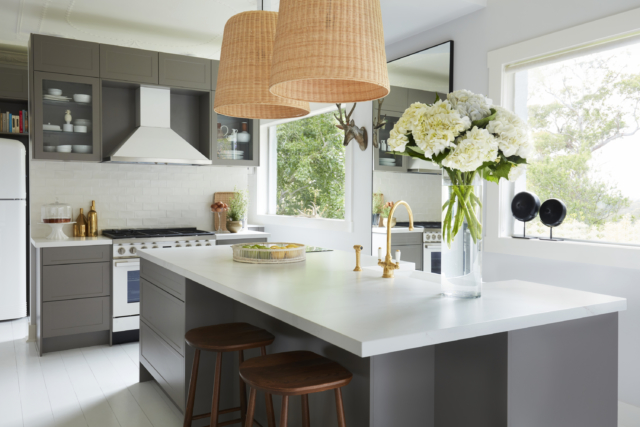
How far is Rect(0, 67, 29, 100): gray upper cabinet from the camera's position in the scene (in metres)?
5.80

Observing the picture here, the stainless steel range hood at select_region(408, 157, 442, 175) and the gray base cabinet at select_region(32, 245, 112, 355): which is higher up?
the stainless steel range hood at select_region(408, 157, 442, 175)

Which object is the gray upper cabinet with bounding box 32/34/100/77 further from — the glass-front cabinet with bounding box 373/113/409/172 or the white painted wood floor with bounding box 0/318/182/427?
the glass-front cabinet with bounding box 373/113/409/172

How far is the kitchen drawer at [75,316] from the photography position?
428 cm

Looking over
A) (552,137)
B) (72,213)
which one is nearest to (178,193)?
(72,213)

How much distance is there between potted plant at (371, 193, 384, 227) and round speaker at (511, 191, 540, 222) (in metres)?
1.40

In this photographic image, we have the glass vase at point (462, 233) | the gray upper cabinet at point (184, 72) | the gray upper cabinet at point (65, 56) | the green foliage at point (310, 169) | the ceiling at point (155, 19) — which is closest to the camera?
the glass vase at point (462, 233)

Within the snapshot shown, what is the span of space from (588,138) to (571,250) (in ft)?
2.33

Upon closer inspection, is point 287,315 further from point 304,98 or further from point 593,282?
point 593,282

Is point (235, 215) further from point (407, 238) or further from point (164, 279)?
point (164, 279)

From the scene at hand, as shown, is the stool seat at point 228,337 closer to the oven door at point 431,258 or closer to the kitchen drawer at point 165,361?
the kitchen drawer at point 165,361

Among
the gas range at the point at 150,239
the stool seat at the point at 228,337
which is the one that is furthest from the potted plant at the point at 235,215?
the stool seat at the point at 228,337

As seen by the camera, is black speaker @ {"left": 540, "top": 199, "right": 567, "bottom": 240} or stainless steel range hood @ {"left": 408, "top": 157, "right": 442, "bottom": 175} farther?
stainless steel range hood @ {"left": 408, "top": 157, "right": 442, "bottom": 175}

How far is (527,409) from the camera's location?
1778 mm

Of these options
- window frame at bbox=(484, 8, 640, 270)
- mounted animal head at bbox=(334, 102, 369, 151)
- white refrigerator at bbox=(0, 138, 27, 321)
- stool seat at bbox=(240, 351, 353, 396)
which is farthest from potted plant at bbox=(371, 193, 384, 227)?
white refrigerator at bbox=(0, 138, 27, 321)
